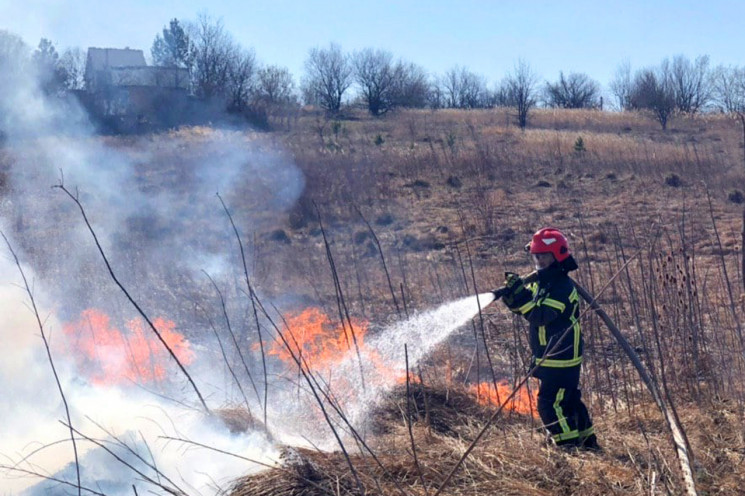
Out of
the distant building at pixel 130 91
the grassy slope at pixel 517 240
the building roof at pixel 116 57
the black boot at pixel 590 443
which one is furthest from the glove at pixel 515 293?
the building roof at pixel 116 57

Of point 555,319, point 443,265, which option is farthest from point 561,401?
point 443,265

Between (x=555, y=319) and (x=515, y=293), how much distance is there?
313 millimetres

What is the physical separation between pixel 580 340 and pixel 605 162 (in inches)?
623

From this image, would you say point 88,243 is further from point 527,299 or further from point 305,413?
point 527,299

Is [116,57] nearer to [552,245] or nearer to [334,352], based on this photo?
[334,352]

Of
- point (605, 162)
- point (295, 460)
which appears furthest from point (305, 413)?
point (605, 162)

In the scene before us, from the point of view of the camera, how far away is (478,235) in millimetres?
14156

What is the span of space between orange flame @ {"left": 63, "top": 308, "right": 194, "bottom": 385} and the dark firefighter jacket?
12.1 feet

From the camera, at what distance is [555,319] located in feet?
16.3

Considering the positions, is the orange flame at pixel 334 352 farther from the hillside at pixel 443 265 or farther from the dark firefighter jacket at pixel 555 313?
the dark firefighter jacket at pixel 555 313

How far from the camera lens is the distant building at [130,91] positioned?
591 inches

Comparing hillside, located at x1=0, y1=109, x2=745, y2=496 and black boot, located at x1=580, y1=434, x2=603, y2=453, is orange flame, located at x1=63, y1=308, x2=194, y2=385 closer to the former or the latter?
hillside, located at x1=0, y1=109, x2=745, y2=496

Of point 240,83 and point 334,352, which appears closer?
point 334,352

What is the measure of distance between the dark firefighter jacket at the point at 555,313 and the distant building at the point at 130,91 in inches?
440
